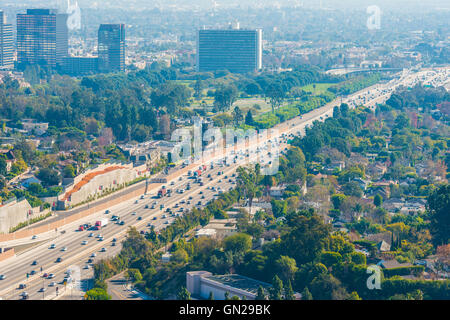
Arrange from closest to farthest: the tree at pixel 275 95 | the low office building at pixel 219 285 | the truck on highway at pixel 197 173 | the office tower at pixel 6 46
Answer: the low office building at pixel 219 285 < the truck on highway at pixel 197 173 < the tree at pixel 275 95 < the office tower at pixel 6 46

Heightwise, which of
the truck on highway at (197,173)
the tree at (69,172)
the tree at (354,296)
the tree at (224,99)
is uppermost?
the tree at (224,99)

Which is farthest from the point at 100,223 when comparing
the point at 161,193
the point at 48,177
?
the point at 48,177

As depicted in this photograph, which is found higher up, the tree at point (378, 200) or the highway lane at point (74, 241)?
the tree at point (378, 200)

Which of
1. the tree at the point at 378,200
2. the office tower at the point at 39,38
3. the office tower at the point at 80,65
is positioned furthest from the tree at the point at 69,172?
the office tower at the point at 39,38

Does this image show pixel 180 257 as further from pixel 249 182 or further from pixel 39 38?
pixel 39 38

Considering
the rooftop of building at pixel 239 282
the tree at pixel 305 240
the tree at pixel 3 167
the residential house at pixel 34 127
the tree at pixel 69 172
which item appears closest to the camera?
the rooftop of building at pixel 239 282

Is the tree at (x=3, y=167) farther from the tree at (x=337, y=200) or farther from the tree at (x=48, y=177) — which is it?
the tree at (x=337, y=200)

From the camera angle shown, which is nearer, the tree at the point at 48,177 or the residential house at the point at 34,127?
the tree at the point at 48,177

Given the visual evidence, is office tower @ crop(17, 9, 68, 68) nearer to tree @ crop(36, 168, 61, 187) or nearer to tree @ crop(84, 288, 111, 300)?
tree @ crop(36, 168, 61, 187)
